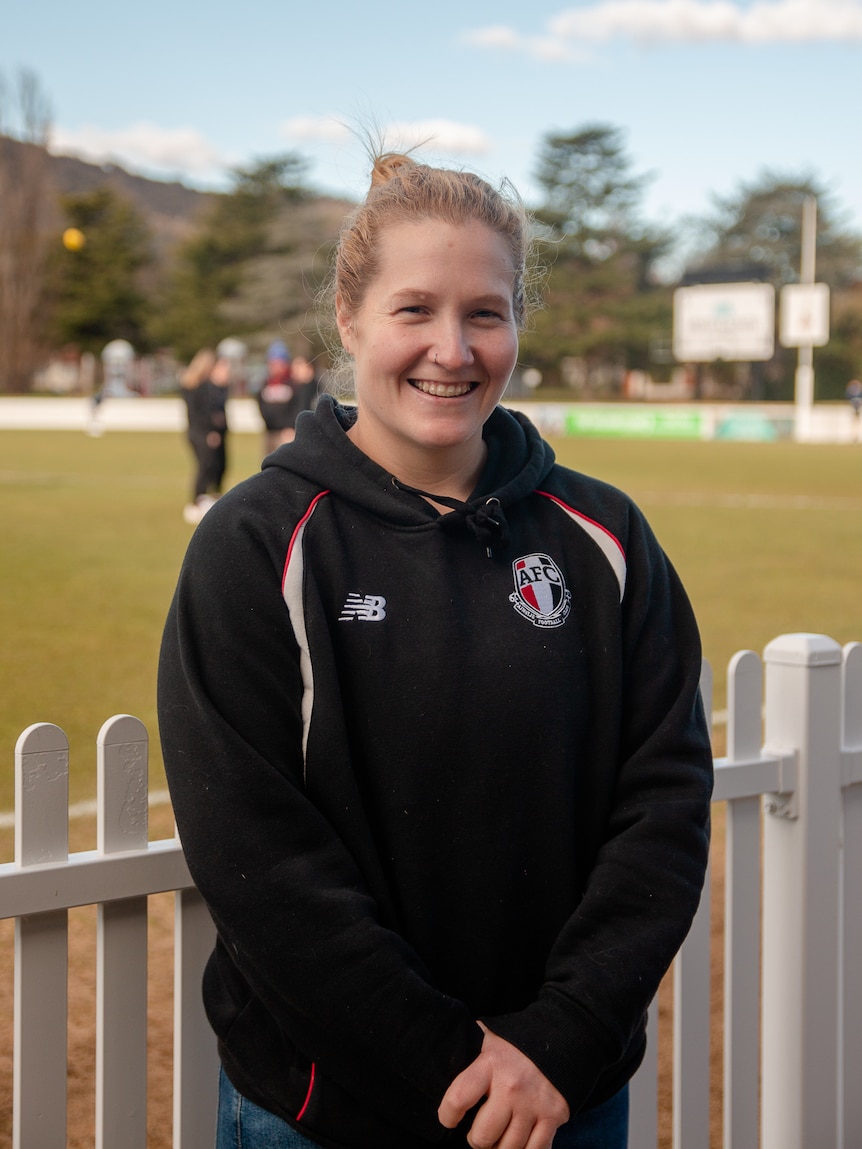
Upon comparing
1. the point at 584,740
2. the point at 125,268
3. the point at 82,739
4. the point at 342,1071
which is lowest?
the point at 82,739

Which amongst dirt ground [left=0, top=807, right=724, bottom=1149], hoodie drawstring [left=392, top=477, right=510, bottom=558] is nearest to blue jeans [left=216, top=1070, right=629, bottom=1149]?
hoodie drawstring [left=392, top=477, right=510, bottom=558]

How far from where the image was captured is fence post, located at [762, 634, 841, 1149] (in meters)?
2.76

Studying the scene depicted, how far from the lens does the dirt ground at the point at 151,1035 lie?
9.86 ft

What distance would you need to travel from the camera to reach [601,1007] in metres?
1.75

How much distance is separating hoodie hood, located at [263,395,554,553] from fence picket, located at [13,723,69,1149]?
528 millimetres

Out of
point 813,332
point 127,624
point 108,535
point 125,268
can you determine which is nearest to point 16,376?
point 125,268

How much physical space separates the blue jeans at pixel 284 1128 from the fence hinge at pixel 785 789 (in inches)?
36.8

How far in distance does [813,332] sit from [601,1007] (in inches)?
2161

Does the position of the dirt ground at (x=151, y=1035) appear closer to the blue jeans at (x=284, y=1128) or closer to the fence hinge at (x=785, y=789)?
the fence hinge at (x=785, y=789)

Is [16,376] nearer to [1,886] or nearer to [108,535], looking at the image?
[108,535]

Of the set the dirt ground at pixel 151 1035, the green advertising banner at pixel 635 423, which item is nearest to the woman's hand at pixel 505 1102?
the dirt ground at pixel 151 1035

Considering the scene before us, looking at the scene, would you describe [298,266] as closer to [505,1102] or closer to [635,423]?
[635,423]

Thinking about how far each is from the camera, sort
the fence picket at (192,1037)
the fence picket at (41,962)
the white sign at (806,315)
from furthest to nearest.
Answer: the white sign at (806,315) → the fence picket at (192,1037) → the fence picket at (41,962)

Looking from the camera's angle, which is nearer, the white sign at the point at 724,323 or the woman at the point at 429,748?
the woman at the point at 429,748
